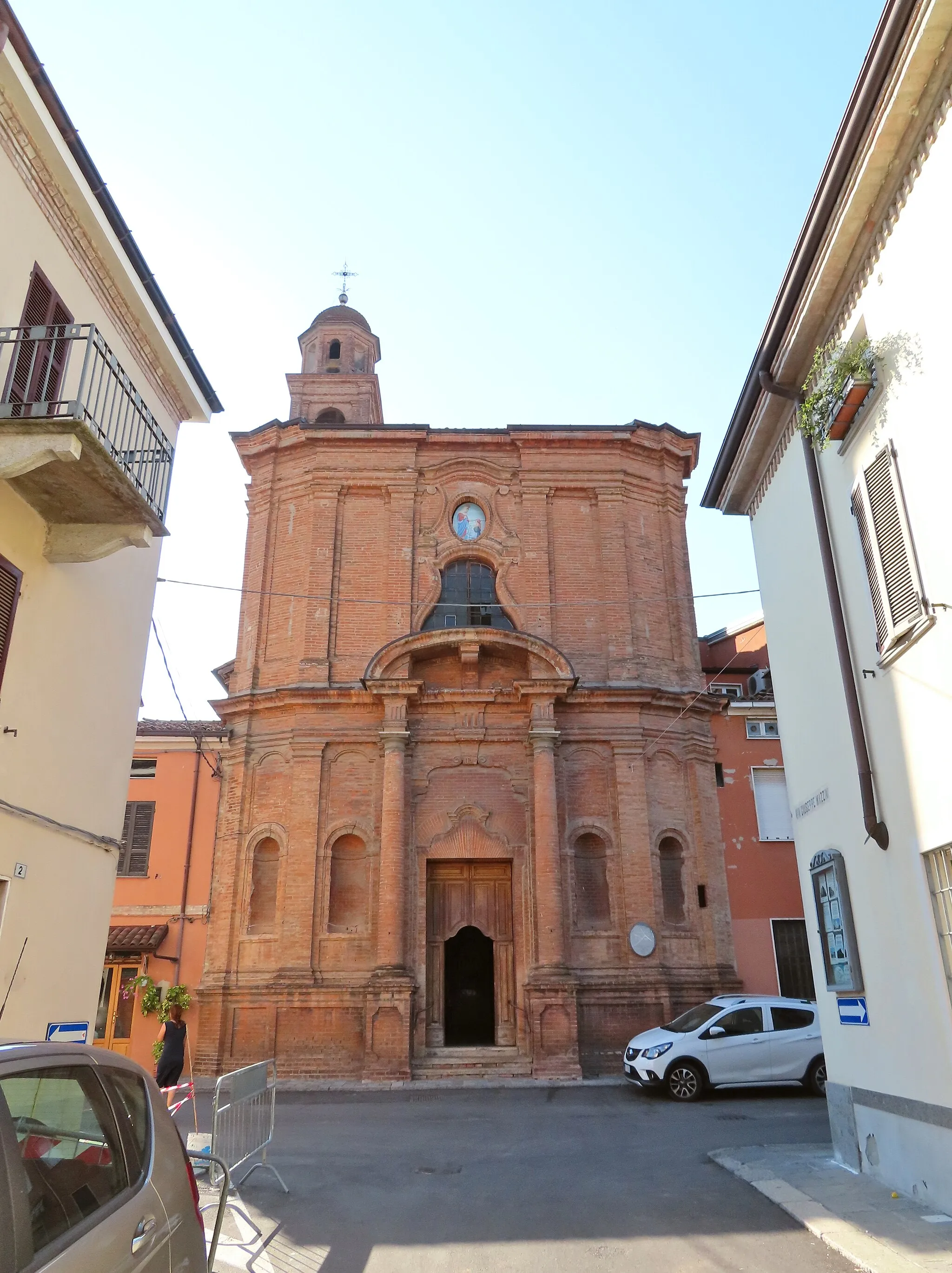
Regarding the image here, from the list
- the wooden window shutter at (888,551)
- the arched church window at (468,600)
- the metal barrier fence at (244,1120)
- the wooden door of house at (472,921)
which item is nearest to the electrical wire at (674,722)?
the wooden door of house at (472,921)

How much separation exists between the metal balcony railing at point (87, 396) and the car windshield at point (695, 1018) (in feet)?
37.7

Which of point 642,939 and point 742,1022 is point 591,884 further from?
point 742,1022

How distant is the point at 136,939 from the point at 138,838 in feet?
8.20

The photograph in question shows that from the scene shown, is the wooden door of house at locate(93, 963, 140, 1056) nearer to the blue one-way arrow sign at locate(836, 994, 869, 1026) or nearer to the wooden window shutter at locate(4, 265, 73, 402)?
the wooden window shutter at locate(4, 265, 73, 402)

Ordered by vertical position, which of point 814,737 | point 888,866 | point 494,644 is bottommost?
point 888,866

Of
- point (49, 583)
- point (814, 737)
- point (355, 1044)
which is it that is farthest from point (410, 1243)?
point (355, 1044)

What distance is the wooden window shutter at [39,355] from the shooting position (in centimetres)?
820

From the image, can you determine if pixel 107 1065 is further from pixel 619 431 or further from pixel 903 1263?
pixel 619 431

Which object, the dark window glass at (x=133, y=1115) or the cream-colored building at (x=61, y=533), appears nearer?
the dark window glass at (x=133, y=1115)

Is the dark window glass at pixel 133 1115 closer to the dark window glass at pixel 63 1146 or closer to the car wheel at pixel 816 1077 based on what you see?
the dark window glass at pixel 63 1146

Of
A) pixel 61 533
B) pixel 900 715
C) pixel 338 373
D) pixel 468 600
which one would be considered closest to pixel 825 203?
pixel 900 715

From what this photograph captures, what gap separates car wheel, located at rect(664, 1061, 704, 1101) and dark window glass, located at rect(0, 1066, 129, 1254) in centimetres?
1293

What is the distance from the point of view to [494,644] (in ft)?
65.5

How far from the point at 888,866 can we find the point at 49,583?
7809 millimetres
